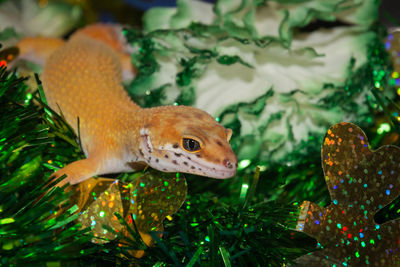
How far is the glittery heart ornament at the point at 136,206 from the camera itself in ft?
1.34

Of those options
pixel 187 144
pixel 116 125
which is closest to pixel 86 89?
pixel 116 125

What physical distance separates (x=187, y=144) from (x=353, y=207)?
18 cm

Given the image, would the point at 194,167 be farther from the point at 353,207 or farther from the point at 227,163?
the point at 353,207

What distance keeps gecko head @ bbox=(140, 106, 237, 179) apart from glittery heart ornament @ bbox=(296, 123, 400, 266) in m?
0.10

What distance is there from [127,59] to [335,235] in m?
0.51

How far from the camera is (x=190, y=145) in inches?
16.8

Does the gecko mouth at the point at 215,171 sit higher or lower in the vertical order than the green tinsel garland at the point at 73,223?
higher

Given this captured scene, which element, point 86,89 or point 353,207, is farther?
point 86,89

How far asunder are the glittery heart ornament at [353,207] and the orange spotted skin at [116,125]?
10 centimetres

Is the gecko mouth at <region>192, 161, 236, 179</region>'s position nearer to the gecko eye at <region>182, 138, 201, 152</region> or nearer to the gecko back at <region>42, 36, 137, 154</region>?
the gecko eye at <region>182, 138, 201, 152</region>

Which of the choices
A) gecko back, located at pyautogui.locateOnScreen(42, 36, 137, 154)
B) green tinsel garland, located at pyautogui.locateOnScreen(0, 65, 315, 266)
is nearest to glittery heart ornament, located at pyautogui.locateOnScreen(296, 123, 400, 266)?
green tinsel garland, located at pyautogui.locateOnScreen(0, 65, 315, 266)

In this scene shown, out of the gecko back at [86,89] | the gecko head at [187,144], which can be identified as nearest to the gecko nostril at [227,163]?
the gecko head at [187,144]

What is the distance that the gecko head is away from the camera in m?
0.42

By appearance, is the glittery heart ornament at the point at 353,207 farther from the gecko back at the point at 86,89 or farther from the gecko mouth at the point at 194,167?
the gecko back at the point at 86,89
